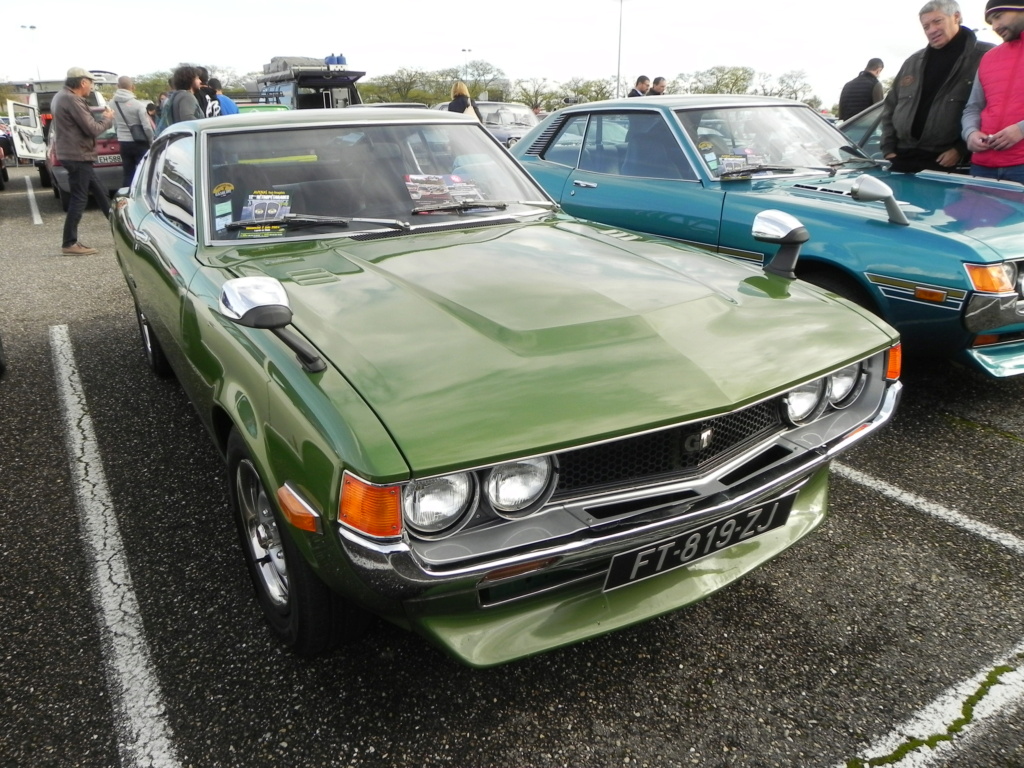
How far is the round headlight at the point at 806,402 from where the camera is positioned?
2156 millimetres

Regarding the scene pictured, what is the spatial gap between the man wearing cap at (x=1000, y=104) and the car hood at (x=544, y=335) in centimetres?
312

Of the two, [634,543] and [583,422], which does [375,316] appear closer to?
[583,422]

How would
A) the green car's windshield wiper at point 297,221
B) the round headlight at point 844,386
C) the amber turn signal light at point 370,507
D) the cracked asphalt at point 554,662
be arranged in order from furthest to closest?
the green car's windshield wiper at point 297,221, the round headlight at point 844,386, the cracked asphalt at point 554,662, the amber turn signal light at point 370,507

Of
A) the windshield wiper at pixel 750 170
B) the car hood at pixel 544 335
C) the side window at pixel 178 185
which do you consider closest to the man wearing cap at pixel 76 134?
the side window at pixel 178 185

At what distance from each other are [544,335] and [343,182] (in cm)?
141

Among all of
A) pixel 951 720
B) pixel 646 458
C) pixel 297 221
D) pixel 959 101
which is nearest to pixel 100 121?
pixel 297 221

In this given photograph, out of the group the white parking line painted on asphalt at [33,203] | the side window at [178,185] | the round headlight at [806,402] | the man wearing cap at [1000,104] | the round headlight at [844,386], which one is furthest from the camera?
the white parking line painted on asphalt at [33,203]

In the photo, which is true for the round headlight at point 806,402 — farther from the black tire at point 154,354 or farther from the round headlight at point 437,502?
the black tire at point 154,354

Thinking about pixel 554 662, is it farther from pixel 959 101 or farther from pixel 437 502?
pixel 959 101

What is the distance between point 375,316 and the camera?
7.03 feet

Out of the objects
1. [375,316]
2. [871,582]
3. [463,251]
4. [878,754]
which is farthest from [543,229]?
[878,754]

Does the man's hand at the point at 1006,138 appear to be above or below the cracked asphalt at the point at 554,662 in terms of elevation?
above

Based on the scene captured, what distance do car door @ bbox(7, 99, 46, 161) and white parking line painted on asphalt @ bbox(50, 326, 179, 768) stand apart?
1310cm

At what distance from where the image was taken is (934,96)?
5.07 meters
